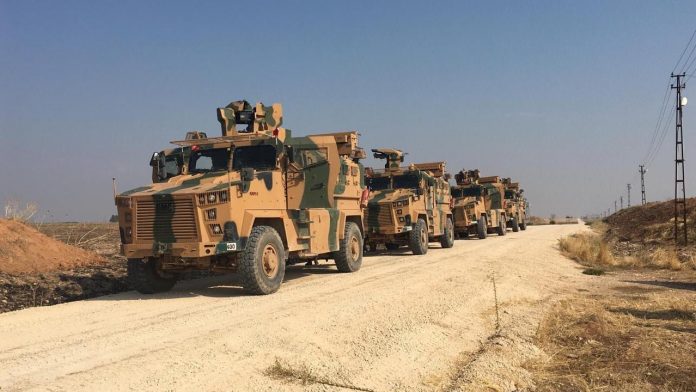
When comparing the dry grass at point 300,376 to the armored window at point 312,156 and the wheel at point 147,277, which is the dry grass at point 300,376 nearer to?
the wheel at point 147,277

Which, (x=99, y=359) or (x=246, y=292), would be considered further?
(x=246, y=292)

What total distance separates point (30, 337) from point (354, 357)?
11.6 ft

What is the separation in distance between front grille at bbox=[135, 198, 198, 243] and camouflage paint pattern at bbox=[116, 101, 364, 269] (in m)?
0.01

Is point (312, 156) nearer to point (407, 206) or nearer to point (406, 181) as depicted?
point (407, 206)

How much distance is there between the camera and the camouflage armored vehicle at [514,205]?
118 feet

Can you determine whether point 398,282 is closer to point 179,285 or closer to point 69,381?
point 179,285

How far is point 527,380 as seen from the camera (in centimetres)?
479

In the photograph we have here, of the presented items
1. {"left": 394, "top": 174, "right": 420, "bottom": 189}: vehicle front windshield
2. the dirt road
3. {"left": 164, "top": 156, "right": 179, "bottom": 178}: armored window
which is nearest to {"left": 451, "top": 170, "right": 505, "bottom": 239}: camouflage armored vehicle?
{"left": 394, "top": 174, "right": 420, "bottom": 189}: vehicle front windshield

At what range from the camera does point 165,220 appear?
848 centimetres

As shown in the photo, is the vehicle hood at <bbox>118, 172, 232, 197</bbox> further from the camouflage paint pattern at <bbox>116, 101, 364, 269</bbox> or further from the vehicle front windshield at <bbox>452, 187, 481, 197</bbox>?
the vehicle front windshield at <bbox>452, 187, 481, 197</bbox>

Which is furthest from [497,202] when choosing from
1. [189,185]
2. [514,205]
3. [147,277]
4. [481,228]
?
[147,277]

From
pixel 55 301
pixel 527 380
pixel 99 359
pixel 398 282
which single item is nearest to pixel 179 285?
pixel 55 301

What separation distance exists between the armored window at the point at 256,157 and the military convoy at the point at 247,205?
0.06 ft

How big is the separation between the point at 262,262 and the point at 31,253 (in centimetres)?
651
